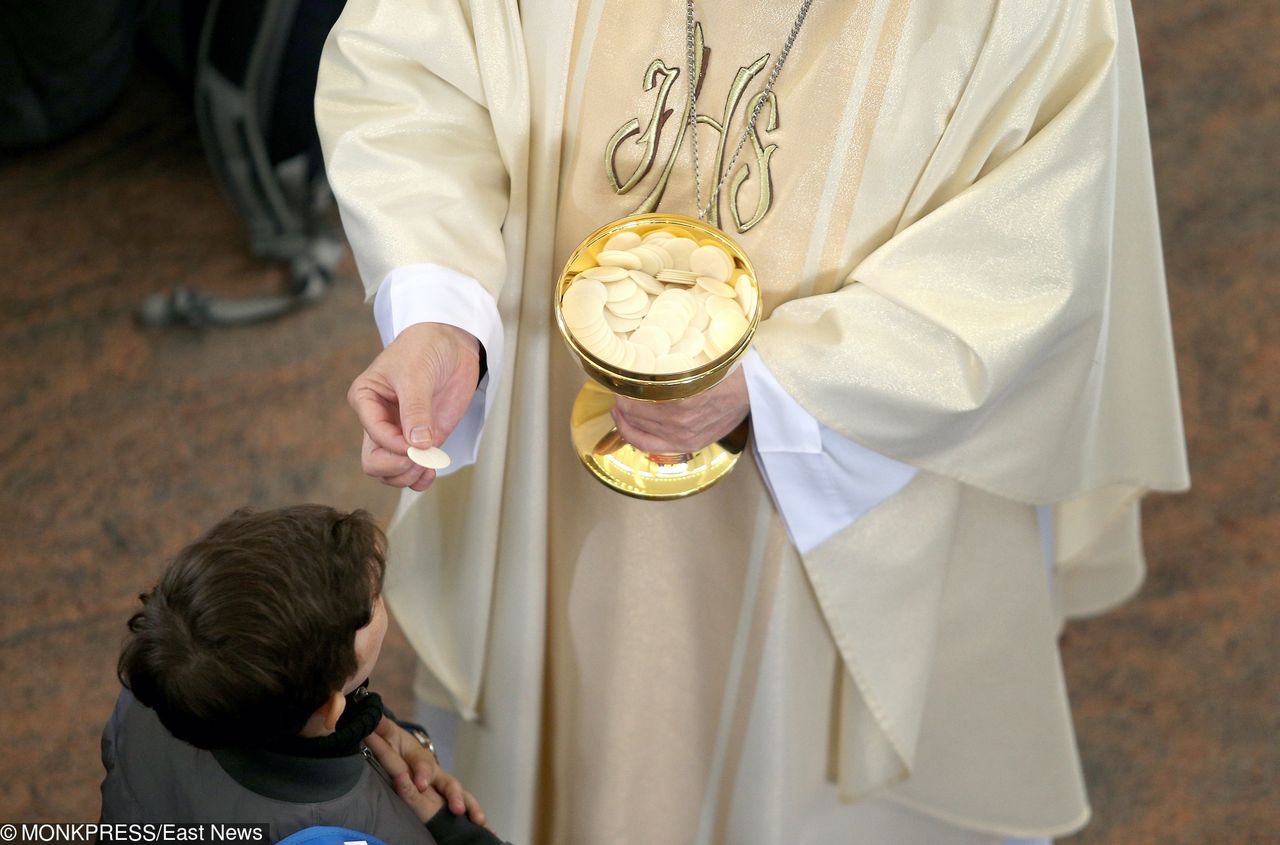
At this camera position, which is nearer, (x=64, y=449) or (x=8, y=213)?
(x=64, y=449)

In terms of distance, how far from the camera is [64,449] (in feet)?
10.1

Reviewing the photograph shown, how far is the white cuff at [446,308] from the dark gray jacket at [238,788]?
42 cm

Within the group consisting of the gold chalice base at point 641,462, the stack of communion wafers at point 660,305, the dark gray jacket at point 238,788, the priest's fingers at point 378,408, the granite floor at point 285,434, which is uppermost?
the stack of communion wafers at point 660,305

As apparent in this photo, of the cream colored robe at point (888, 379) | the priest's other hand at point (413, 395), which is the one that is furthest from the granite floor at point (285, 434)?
the priest's other hand at point (413, 395)

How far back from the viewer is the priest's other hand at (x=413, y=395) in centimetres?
148

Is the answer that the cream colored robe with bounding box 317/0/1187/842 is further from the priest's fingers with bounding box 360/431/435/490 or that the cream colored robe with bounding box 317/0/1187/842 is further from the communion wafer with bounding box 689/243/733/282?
the priest's fingers with bounding box 360/431/435/490

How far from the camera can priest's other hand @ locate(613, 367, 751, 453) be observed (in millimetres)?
1598

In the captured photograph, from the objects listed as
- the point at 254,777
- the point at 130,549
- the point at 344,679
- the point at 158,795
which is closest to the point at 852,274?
the point at 344,679

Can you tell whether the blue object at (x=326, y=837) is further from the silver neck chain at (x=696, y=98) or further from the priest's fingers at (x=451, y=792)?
the silver neck chain at (x=696, y=98)

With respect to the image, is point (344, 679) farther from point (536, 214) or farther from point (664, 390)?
point (536, 214)

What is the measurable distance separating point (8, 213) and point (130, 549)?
1161 millimetres

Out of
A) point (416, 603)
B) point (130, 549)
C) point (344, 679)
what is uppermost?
point (344, 679)

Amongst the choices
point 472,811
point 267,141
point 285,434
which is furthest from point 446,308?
point 267,141

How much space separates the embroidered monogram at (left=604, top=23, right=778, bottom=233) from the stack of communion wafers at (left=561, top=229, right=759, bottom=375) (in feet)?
0.45
